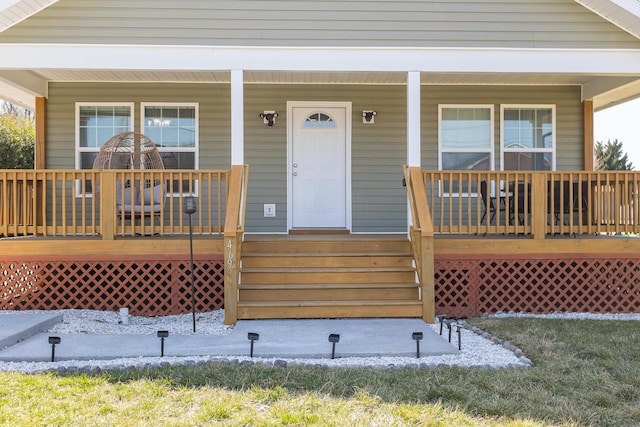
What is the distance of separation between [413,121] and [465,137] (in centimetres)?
224

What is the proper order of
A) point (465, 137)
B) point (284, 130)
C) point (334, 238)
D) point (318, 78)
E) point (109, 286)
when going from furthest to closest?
1. point (465, 137)
2. point (284, 130)
3. point (318, 78)
4. point (334, 238)
5. point (109, 286)

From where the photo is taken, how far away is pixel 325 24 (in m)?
6.46

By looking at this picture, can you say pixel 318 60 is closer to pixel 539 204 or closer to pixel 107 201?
pixel 107 201

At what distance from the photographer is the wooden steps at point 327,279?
18.7 ft

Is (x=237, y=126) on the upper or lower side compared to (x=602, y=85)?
lower

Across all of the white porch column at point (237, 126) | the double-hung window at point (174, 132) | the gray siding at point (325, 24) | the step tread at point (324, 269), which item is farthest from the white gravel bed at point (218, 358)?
the gray siding at point (325, 24)

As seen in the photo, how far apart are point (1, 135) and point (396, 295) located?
35.8 feet

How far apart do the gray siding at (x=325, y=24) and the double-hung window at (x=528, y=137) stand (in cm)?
188

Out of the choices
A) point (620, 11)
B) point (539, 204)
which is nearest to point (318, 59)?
point (539, 204)

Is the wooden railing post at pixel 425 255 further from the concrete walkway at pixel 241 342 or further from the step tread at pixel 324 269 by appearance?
the concrete walkway at pixel 241 342

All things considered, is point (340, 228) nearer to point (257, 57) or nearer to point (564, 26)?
point (257, 57)

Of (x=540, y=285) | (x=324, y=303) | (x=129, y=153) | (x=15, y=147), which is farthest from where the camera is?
(x=15, y=147)

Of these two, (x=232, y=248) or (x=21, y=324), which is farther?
(x=232, y=248)

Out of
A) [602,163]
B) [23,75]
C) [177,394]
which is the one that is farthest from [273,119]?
[602,163]
